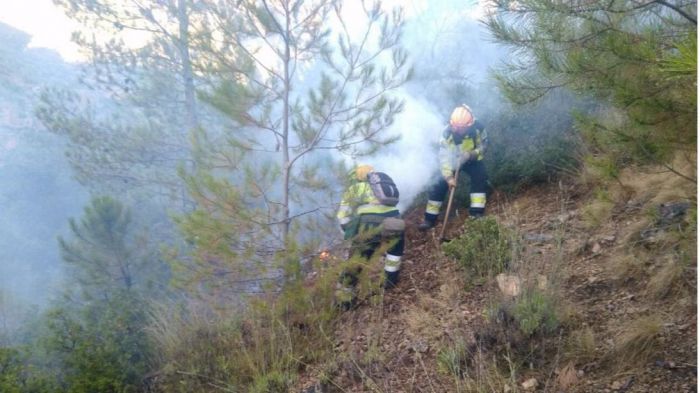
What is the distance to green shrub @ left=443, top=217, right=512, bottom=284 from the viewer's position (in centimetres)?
446

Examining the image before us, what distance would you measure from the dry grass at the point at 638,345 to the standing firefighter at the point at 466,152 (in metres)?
3.03

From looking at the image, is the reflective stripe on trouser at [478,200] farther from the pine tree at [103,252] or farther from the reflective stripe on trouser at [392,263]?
the pine tree at [103,252]

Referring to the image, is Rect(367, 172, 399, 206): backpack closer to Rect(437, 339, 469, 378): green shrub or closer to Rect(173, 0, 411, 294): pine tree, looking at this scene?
Rect(173, 0, 411, 294): pine tree

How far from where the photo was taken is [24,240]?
19594 mm

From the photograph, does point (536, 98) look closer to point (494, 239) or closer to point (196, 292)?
point (494, 239)

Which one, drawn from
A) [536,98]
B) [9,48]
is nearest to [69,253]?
[536,98]

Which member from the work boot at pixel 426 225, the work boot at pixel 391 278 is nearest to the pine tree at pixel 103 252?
the work boot at pixel 426 225

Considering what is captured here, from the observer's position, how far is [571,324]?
343 cm

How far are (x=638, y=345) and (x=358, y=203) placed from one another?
2.78 meters

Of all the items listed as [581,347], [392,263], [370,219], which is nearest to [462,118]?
[370,219]

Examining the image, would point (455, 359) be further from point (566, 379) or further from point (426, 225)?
point (426, 225)

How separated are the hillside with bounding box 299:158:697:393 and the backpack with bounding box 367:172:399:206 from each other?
0.85 metres

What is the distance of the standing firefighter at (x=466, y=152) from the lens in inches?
234

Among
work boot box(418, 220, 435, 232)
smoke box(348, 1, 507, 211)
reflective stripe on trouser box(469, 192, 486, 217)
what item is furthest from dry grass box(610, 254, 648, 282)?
smoke box(348, 1, 507, 211)
